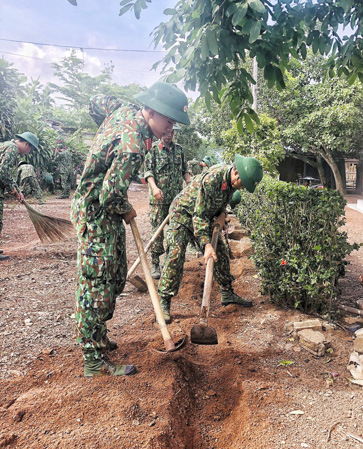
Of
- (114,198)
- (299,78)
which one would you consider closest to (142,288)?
(114,198)

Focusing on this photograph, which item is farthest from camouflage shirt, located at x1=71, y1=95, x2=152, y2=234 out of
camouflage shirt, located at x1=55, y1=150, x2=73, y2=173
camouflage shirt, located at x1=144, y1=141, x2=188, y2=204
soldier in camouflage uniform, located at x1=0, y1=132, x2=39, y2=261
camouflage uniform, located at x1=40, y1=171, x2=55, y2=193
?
camouflage shirt, located at x1=55, y1=150, x2=73, y2=173

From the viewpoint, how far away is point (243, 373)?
2529 mm

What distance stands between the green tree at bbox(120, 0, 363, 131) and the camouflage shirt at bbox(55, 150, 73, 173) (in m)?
13.0

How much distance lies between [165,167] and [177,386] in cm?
284

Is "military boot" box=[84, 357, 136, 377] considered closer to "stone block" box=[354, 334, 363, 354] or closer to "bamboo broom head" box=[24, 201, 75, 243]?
"stone block" box=[354, 334, 363, 354]

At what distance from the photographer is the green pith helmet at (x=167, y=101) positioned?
2078 millimetres

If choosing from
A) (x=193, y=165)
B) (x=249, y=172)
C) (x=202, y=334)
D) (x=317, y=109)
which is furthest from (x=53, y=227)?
(x=317, y=109)

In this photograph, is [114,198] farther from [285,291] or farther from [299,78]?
[299,78]

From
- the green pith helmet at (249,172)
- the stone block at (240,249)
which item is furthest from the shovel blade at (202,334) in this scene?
the stone block at (240,249)

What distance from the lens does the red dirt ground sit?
1888mm

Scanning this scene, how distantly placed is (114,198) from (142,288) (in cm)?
224

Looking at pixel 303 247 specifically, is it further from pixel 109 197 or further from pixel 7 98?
pixel 7 98

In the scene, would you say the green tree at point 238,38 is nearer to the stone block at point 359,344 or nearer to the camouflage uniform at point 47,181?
the stone block at point 359,344

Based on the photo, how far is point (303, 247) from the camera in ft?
10.8
